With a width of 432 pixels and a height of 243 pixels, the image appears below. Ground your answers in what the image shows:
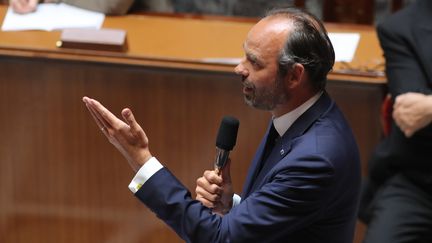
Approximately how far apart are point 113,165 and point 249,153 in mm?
284

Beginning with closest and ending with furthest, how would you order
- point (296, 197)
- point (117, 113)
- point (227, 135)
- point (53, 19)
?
point (296, 197) → point (227, 135) → point (117, 113) → point (53, 19)

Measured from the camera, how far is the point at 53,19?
6.88 feet

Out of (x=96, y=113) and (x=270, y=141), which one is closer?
(x=96, y=113)

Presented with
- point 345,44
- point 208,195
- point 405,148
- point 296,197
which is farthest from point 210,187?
point 345,44

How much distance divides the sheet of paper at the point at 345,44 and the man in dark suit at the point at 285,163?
2.24 ft

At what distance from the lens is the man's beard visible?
1219mm

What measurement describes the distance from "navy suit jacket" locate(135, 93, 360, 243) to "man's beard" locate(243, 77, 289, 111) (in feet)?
0.13

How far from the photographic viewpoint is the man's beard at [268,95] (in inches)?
48.0

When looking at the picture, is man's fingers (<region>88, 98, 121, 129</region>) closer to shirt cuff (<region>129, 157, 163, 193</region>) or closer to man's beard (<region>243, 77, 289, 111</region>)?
shirt cuff (<region>129, 157, 163, 193</region>)

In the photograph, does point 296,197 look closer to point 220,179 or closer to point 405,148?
point 220,179

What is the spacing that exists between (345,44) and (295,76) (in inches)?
30.9

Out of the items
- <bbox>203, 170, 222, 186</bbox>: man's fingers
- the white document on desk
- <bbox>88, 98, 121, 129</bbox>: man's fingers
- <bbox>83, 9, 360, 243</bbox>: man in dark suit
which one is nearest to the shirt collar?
<bbox>83, 9, 360, 243</bbox>: man in dark suit

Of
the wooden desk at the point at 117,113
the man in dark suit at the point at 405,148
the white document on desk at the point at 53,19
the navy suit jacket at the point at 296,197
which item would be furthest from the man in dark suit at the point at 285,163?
the white document on desk at the point at 53,19

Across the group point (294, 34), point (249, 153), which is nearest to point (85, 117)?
point (249, 153)
